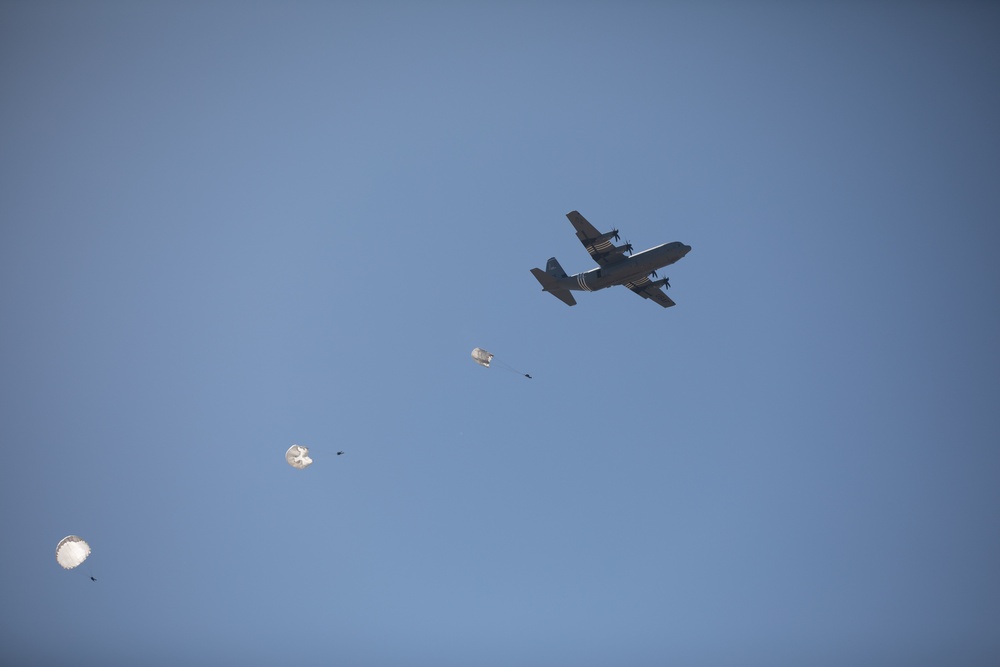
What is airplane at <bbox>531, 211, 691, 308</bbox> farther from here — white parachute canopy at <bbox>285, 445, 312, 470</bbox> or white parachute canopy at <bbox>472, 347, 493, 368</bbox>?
white parachute canopy at <bbox>285, 445, 312, 470</bbox>

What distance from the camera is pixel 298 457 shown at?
42.5 m

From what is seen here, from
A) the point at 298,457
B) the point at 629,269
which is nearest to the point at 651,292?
the point at 629,269

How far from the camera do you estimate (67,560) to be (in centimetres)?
3800

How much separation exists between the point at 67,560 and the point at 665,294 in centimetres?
5193

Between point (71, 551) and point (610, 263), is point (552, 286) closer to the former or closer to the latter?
point (610, 263)

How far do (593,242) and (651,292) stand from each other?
1031 cm

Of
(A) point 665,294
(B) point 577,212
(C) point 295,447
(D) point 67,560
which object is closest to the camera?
(D) point 67,560

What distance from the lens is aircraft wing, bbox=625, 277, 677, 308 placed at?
59969 mm

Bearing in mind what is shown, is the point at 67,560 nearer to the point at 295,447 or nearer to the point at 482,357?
the point at 295,447

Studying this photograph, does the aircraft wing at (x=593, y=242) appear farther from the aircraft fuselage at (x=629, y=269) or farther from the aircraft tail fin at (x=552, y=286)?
the aircraft tail fin at (x=552, y=286)

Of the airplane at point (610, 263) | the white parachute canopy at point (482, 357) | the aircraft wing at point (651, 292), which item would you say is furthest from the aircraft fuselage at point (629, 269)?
the white parachute canopy at point (482, 357)

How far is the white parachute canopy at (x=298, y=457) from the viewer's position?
4206 centimetres

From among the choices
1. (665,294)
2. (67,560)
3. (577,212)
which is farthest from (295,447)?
(665,294)

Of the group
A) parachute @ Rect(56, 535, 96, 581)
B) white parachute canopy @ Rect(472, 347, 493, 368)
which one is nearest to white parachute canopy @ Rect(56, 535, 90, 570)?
parachute @ Rect(56, 535, 96, 581)
